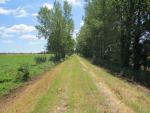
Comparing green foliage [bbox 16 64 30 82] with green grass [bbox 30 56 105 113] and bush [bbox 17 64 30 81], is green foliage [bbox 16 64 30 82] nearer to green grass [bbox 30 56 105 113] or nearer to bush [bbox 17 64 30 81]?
bush [bbox 17 64 30 81]

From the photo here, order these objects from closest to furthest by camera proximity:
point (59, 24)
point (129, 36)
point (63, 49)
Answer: point (129, 36)
point (59, 24)
point (63, 49)

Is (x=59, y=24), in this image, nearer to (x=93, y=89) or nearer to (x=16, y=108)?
(x=93, y=89)

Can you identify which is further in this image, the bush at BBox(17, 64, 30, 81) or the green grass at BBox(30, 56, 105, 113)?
the bush at BBox(17, 64, 30, 81)

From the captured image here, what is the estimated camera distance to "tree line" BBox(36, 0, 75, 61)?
82.4 m

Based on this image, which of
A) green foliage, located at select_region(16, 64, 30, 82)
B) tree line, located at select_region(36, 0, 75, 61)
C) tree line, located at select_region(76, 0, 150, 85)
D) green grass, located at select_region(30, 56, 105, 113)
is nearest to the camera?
green grass, located at select_region(30, 56, 105, 113)

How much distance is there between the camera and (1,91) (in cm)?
2173

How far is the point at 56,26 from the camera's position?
8288cm

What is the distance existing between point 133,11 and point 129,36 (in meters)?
3.58

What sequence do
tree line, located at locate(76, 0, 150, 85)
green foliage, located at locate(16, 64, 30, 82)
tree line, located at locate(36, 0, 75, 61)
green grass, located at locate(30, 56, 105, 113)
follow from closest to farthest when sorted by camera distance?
1. green grass, located at locate(30, 56, 105, 113)
2. green foliage, located at locate(16, 64, 30, 82)
3. tree line, located at locate(76, 0, 150, 85)
4. tree line, located at locate(36, 0, 75, 61)

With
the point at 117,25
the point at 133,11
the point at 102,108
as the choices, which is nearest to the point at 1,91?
the point at 102,108

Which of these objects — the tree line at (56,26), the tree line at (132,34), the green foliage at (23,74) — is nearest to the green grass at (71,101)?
the green foliage at (23,74)

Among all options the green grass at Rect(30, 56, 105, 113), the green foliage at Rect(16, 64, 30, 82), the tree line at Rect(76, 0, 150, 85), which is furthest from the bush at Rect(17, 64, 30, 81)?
the tree line at Rect(76, 0, 150, 85)

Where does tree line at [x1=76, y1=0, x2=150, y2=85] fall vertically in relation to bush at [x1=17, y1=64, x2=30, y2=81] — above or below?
above

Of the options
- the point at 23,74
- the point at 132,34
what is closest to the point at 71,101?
the point at 23,74
